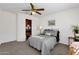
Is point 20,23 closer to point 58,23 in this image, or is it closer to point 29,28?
point 29,28

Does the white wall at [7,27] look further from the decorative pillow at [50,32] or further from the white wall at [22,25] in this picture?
the decorative pillow at [50,32]

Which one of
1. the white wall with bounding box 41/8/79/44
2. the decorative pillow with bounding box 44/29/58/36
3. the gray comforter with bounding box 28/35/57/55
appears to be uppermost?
the white wall with bounding box 41/8/79/44

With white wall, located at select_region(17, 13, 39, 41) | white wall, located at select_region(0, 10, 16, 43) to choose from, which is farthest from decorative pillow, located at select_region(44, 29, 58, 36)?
white wall, located at select_region(0, 10, 16, 43)

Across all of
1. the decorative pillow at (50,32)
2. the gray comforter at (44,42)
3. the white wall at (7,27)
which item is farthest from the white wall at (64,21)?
the white wall at (7,27)

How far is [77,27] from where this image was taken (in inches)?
57.8

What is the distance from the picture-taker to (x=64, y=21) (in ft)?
5.50

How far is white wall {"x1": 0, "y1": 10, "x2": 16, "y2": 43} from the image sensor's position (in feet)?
5.31

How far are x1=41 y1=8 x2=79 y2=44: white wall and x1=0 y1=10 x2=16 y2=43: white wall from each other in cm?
55

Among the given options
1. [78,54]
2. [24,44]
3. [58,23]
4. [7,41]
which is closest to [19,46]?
[24,44]

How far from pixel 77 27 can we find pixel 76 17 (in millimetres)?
196

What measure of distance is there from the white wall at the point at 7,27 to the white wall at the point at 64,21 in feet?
1.82

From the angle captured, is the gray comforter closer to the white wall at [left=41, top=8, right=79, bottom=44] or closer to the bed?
the bed

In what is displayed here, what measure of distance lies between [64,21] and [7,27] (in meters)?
1.09

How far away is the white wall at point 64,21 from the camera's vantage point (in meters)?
1.57
